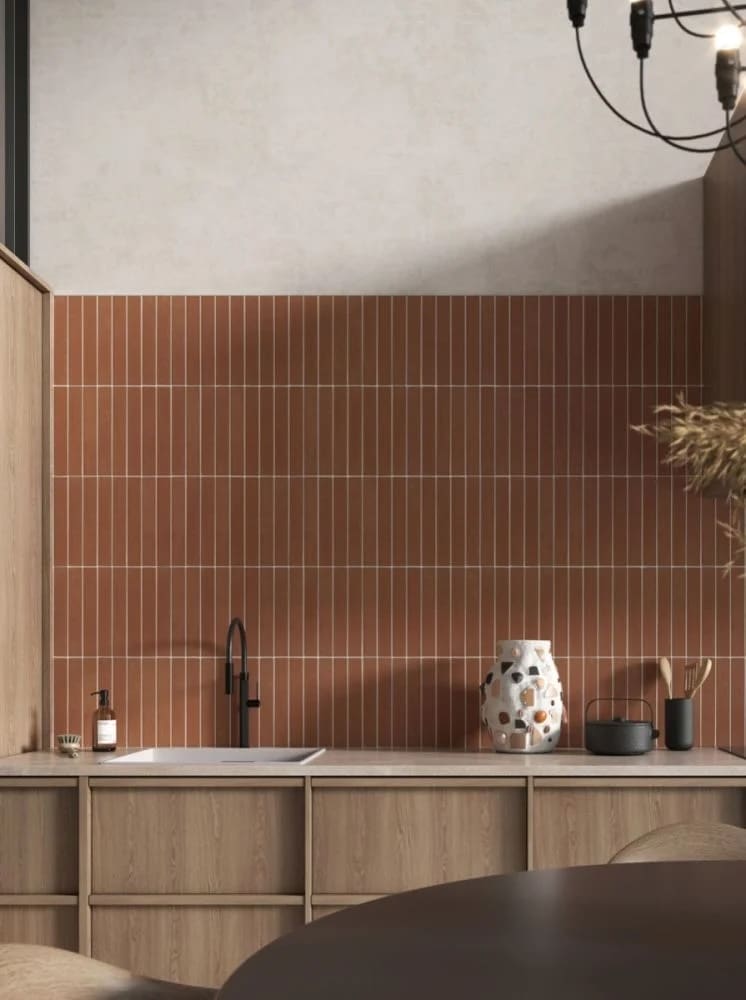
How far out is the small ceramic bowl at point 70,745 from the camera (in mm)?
3488

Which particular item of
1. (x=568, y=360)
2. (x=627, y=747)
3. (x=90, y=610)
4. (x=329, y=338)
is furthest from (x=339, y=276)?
(x=627, y=747)

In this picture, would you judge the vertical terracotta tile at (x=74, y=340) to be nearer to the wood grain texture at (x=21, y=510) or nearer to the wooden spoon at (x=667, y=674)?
the wood grain texture at (x=21, y=510)

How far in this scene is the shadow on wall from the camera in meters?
3.89

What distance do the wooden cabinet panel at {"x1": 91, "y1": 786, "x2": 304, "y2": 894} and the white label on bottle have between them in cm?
41

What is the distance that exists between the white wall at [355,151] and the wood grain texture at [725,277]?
130 millimetres

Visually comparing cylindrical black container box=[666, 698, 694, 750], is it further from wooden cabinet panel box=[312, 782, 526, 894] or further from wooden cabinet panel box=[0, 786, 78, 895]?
wooden cabinet panel box=[0, 786, 78, 895]

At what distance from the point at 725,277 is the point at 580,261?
1.59 feet

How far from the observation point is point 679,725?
142 inches

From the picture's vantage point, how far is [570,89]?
3.92m

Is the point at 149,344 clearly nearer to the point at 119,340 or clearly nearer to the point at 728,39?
the point at 119,340

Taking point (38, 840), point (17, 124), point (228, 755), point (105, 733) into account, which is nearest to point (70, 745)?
point (105, 733)

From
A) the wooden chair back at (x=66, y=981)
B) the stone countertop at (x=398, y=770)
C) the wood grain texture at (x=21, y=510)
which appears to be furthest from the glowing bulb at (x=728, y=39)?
the wood grain texture at (x=21, y=510)

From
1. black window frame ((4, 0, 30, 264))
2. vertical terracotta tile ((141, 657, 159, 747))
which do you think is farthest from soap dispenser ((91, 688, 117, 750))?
black window frame ((4, 0, 30, 264))

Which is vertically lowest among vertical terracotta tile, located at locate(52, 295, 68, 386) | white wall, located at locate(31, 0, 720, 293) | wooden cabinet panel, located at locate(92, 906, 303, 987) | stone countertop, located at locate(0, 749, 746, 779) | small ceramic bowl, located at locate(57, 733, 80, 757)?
wooden cabinet panel, located at locate(92, 906, 303, 987)
